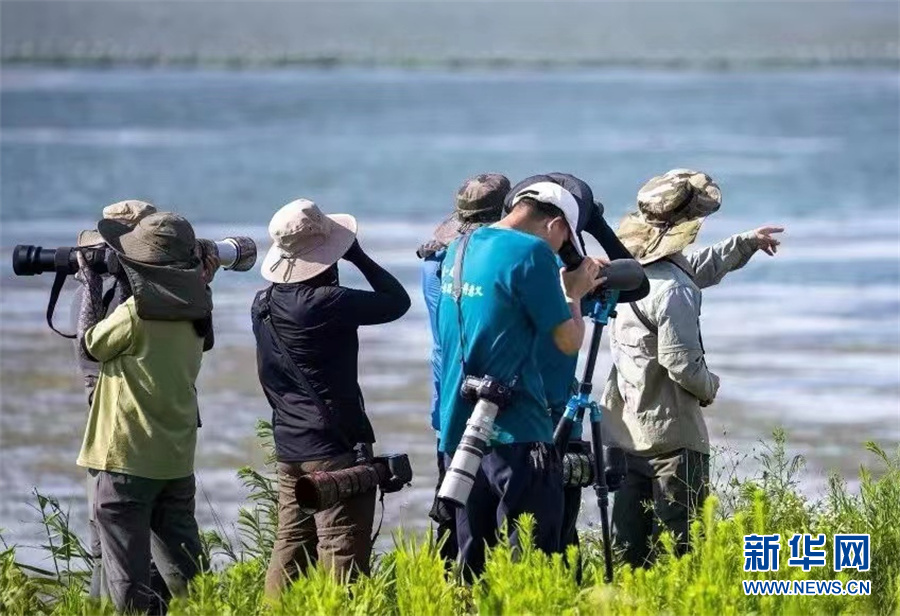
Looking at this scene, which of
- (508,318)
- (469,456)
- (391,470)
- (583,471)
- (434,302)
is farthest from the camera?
(434,302)

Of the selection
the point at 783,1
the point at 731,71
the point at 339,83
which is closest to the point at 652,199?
the point at 339,83

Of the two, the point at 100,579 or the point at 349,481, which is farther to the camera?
the point at 100,579

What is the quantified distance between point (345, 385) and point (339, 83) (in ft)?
194

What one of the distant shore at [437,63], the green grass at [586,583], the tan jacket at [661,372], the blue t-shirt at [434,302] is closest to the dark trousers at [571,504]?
the green grass at [586,583]

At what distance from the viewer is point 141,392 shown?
716 centimetres

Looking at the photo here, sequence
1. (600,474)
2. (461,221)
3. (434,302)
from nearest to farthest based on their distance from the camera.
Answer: (600,474)
(461,221)
(434,302)

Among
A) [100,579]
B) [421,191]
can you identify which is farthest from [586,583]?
[421,191]

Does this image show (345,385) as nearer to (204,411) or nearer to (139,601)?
(139,601)

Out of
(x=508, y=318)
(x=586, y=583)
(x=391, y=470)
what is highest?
(x=508, y=318)

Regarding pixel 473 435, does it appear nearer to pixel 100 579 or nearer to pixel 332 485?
pixel 332 485

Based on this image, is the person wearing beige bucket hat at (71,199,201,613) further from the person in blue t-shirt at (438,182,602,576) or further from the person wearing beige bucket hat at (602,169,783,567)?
the person wearing beige bucket hat at (602,169,783,567)

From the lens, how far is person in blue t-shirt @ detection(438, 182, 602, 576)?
6652 millimetres

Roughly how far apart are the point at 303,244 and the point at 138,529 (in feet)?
3.87

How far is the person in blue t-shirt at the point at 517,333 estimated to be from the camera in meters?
6.65
